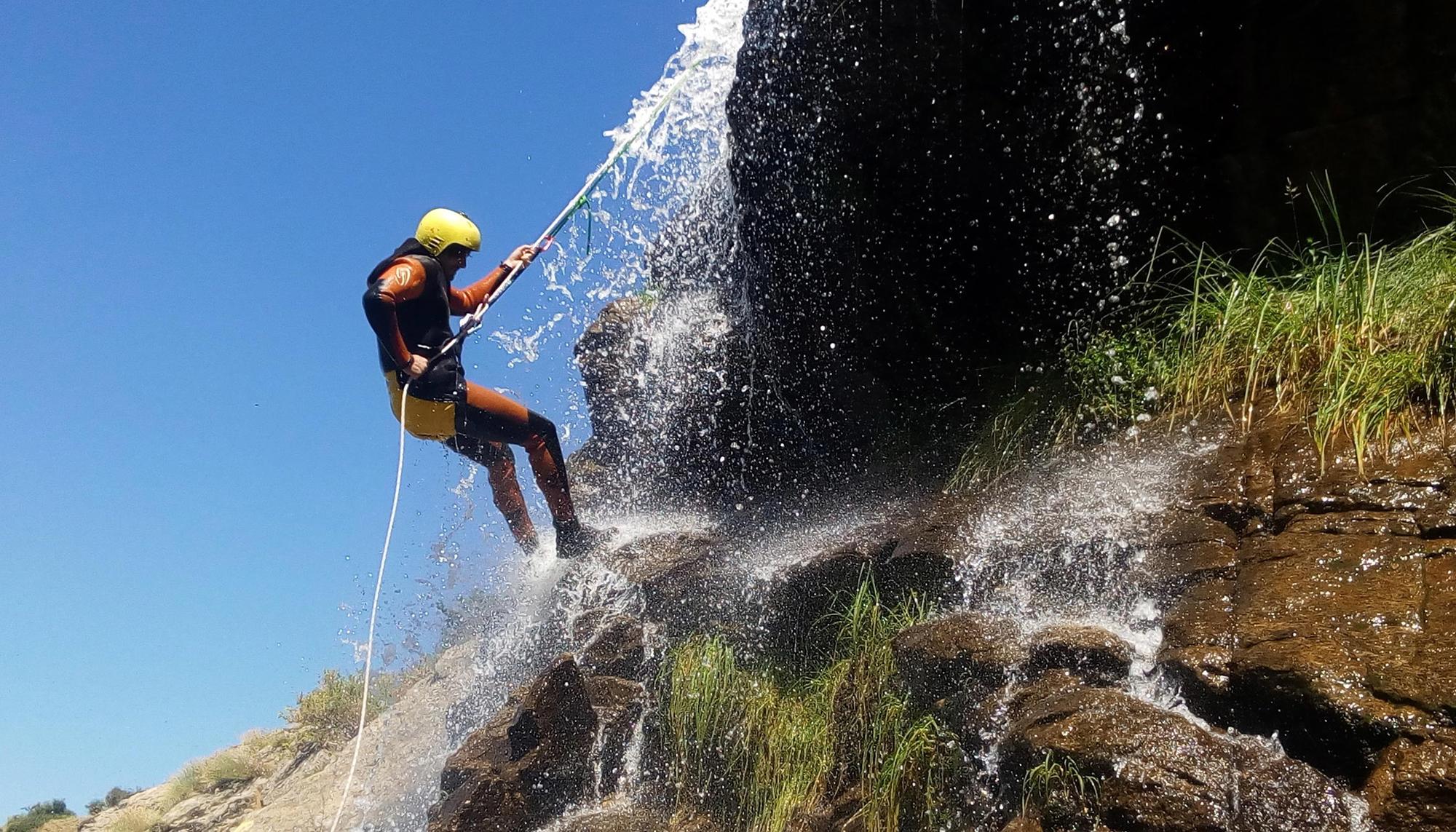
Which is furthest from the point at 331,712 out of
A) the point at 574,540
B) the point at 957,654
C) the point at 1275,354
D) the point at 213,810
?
the point at 1275,354

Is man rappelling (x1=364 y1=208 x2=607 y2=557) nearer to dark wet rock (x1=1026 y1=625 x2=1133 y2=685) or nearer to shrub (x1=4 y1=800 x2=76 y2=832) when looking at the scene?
dark wet rock (x1=1026 y1=625 x2=1133 y2=685)

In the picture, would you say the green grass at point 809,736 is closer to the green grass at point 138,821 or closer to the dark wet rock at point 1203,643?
the dark wet rock at point 1203,643

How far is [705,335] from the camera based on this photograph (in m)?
7.34

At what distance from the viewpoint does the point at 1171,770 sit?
9.41ft

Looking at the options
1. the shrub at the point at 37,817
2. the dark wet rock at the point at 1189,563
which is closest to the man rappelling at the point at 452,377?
the dark wet rock at the point at 1189,563

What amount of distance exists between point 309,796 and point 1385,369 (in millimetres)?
8843

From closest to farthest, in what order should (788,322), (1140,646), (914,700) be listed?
(1140,646) < (914,700) < (788,322)

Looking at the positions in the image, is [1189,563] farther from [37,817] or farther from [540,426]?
[37,817]

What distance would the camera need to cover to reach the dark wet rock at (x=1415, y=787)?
8.21ft

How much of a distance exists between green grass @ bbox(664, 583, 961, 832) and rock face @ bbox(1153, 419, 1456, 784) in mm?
1131

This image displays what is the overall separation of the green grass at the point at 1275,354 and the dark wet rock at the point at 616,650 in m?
2.20

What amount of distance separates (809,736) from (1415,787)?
273 cm

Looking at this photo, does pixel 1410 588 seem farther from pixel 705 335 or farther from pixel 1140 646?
pixel 705 335

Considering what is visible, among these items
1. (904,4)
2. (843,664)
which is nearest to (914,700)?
(843,664)
